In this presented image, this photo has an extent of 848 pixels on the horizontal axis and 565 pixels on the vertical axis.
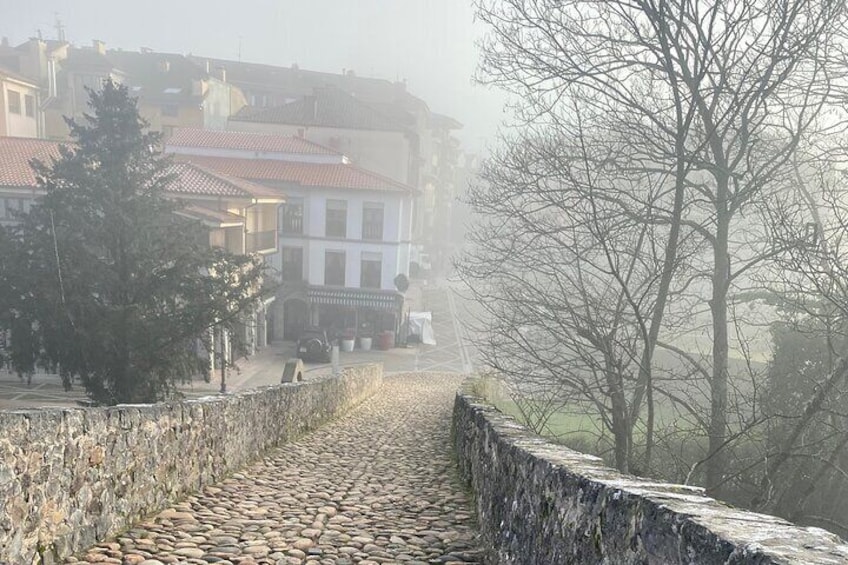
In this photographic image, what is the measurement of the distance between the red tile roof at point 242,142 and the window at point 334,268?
7225mm

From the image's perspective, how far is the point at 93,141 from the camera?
19.4m

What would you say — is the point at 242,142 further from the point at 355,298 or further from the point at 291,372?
the point at 291,372

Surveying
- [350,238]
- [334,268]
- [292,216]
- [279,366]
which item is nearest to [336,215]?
[350,238]

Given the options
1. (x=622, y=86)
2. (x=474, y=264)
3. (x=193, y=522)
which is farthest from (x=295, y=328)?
(x=193, y=522)

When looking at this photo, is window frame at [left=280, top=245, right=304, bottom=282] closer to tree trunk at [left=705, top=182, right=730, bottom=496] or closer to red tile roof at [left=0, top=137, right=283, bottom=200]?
red tile roof at [left=0, top=137, right=283, bottom=200]

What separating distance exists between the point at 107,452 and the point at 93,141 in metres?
18.2

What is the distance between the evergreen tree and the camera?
645 inches

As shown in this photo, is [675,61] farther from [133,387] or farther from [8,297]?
[8,297]

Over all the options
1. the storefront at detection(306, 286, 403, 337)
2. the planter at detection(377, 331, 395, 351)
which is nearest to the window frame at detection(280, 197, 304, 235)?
the storefront at detection(306, 286, 403, 337)

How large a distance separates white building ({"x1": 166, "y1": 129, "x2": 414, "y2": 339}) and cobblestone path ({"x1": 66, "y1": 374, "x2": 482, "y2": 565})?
28999 mm

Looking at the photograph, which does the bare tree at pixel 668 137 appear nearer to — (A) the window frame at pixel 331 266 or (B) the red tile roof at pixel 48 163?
(B) the red tile roof at pixel 48 163

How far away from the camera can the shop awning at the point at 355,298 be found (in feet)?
124

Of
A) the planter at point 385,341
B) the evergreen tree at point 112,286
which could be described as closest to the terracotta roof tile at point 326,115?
the planter at point 385,341

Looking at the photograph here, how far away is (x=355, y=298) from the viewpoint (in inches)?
1501
